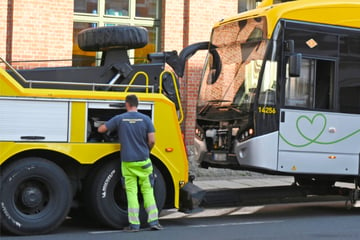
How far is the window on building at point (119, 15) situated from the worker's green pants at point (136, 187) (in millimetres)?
6210

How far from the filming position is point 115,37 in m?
9.62

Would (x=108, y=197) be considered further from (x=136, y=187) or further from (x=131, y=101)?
(x=131, y=101)

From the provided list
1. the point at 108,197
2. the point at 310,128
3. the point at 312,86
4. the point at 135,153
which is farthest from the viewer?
the point at 312,86

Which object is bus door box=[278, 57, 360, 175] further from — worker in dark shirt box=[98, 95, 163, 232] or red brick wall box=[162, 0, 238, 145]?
red brick wall box=[162, 0, 238, 145]

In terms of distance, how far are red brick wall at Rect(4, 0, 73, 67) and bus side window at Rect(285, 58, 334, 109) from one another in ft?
18.9

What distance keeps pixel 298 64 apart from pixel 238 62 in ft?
3.44

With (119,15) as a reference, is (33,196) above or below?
below

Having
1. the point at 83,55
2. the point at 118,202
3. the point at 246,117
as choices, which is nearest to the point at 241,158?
the point at 246,117

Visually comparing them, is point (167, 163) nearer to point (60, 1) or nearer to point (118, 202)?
point (118, 202)

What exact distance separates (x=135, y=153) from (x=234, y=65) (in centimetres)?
274

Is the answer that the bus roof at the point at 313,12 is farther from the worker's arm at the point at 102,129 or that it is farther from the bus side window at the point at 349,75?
the worker's arm at the point at 102,129

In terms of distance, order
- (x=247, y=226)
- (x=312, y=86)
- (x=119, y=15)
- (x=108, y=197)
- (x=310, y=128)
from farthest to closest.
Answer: (x=119, y=15) < (x=312, y=86) < (x=310, y=128) < (x=247, y=226) < (x=108, y=197)

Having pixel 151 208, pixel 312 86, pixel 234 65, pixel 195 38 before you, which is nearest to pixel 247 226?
pixel 151 208

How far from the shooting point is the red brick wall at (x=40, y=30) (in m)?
13.8
